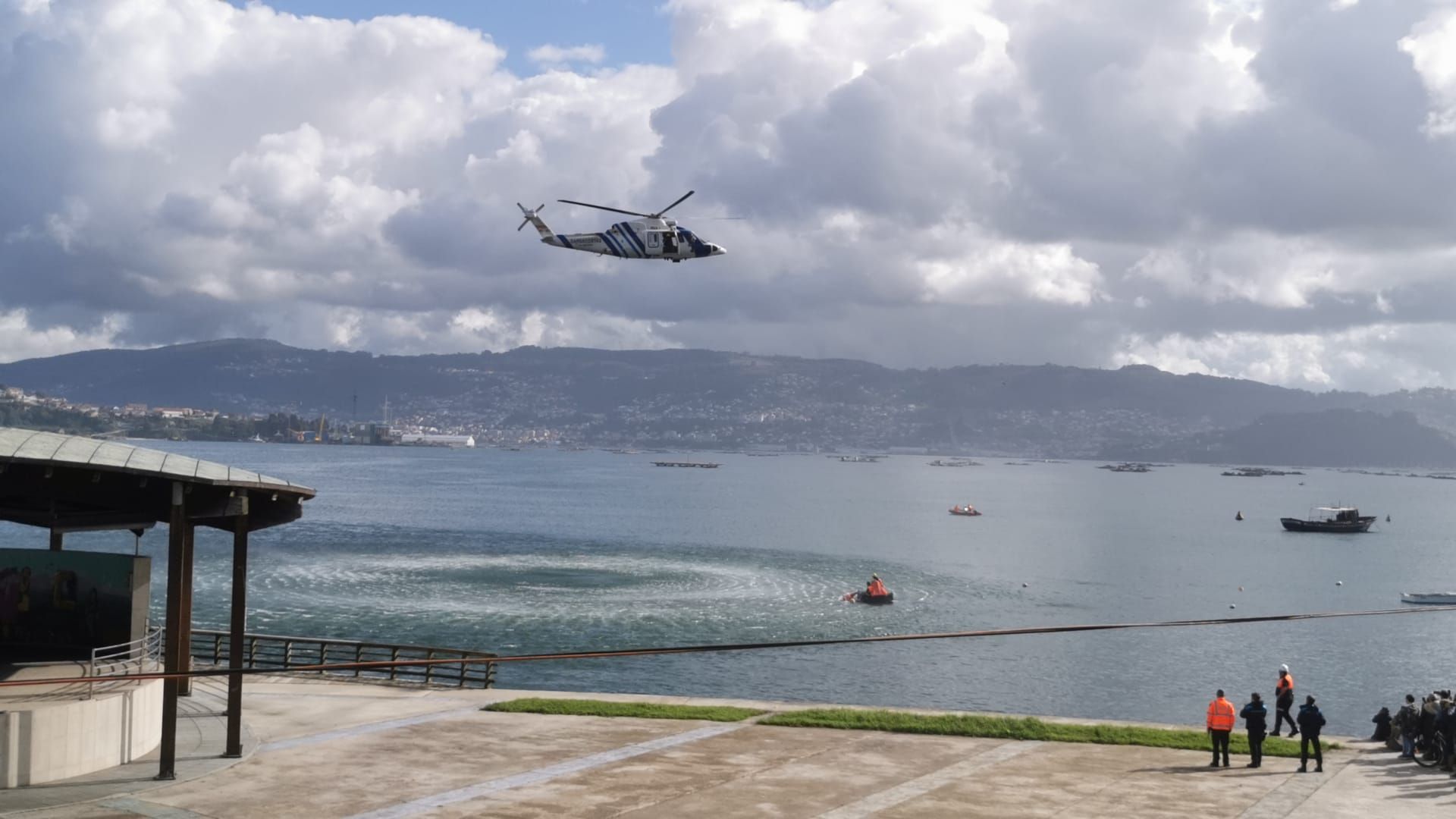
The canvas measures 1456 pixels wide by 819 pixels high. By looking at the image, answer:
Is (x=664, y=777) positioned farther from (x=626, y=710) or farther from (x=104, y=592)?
(x=104, y=592)

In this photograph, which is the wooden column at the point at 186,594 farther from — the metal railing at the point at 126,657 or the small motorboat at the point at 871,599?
the small motorboat at the point at 871,599

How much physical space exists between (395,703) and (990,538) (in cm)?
10502

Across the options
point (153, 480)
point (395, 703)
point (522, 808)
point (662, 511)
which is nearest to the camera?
point (522, 808)

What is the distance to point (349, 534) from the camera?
4218 inches

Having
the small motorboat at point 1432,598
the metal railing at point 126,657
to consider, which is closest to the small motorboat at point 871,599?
the small motorboat at point 1432,598

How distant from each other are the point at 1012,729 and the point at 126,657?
17441 mm

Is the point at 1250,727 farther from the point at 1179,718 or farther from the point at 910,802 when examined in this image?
the point at 1179,718

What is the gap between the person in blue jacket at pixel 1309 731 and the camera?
69.8 ft

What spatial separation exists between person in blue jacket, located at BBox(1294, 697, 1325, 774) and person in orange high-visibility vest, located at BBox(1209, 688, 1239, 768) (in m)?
1.14

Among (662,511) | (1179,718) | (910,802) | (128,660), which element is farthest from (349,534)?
(910,802)

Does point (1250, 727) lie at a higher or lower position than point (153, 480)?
lower

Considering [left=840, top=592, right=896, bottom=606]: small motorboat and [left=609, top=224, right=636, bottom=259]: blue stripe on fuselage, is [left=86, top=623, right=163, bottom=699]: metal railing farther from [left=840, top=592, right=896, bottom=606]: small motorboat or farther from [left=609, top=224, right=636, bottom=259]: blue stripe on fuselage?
[left=840, top=592, right=896, bottom=606]: small motorboat

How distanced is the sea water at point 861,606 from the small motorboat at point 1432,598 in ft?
5.92

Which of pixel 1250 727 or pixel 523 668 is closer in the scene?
pixel 1250 727
